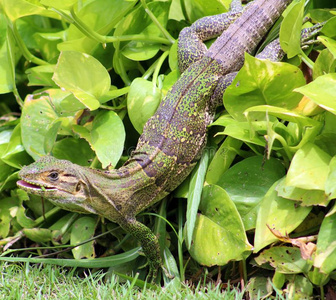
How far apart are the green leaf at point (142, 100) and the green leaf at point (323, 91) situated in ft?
3.83

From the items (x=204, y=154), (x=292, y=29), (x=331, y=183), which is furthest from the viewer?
(x=204, y=154)

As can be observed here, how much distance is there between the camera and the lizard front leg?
11.6ft

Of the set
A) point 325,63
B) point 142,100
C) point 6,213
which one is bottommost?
point 6,213

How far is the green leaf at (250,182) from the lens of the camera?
113 inches

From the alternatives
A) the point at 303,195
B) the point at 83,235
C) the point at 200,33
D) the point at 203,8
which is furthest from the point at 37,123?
the point at 303,195

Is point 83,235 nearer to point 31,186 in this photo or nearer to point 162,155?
point 31,186

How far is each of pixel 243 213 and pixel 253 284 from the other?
42 cm

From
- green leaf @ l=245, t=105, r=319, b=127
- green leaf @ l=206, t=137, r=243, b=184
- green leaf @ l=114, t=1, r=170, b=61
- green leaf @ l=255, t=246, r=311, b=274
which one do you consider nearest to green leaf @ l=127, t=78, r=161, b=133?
green leaf @ l=114, t=1, r=170, b=61

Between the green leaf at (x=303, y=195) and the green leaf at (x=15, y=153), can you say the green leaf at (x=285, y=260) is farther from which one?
the green leaf at (x=15, y=153)

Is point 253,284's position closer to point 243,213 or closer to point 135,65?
point 243,213

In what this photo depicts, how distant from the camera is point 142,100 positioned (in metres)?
3.33

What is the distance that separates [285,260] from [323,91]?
96 centimetres

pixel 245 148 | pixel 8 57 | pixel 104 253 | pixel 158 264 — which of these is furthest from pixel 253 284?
pixel 8 57

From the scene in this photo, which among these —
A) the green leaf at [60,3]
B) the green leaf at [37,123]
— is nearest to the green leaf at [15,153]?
the green leaf at [37,123]
